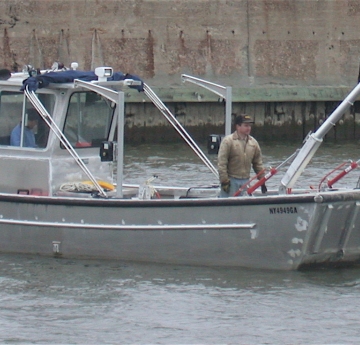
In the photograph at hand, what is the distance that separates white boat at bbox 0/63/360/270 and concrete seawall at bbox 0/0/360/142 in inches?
466

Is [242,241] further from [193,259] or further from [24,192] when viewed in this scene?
[24,192]

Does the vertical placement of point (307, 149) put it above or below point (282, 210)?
above

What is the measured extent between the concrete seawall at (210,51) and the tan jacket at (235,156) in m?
12.9

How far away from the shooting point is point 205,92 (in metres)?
24.9

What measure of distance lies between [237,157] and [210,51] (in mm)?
14222

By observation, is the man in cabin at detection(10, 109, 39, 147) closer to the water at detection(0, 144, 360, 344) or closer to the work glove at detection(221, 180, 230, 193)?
the water at detection(0, 144, 360, 344)

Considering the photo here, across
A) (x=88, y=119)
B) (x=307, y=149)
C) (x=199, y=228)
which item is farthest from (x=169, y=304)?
(x=88, y=119)

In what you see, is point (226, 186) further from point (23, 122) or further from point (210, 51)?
point (210, 51)

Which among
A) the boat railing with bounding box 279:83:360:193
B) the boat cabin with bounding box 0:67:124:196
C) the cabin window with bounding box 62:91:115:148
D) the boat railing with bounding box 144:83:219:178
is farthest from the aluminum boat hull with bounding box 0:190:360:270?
the boat railing with bounding box 144:83:219:178

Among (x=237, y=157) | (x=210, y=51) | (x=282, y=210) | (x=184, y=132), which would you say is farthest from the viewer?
(x=210, y=51)

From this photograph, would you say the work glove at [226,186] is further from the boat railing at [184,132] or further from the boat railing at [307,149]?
the boat railing at [184,132]

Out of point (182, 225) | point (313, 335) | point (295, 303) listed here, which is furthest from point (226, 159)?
point (313, 335)

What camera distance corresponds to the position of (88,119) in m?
12.5

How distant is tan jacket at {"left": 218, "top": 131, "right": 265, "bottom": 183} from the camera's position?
1135 cm
